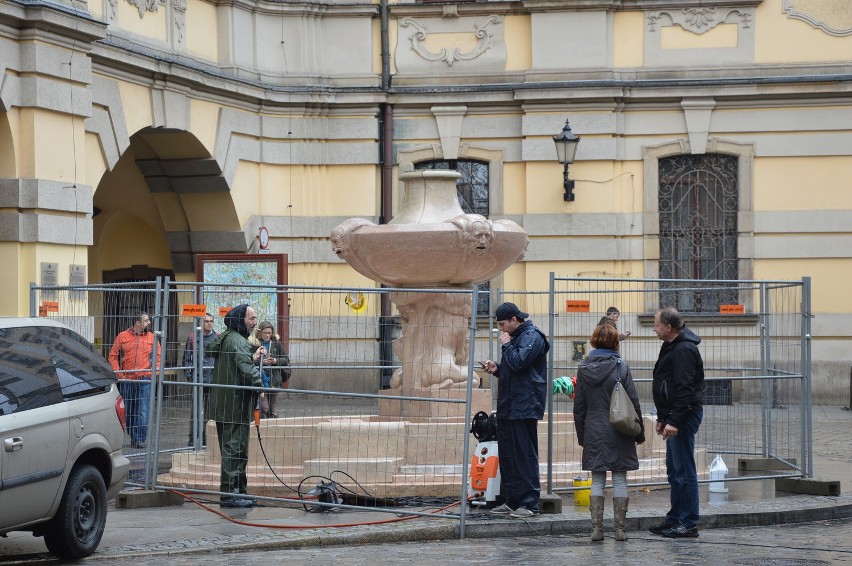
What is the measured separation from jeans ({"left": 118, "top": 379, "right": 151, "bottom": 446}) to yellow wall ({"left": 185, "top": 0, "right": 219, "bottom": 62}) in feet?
27.5

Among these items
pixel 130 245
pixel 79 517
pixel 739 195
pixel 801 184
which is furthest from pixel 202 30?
pixel 79 517

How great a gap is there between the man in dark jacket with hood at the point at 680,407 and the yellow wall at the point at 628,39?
492 inches

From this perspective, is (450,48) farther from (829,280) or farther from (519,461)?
(519,461)

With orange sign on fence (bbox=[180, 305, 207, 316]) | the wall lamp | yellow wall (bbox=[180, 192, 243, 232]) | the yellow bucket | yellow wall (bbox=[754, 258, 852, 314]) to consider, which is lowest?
the yellow bucket

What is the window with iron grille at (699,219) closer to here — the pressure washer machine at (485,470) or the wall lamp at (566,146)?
the wall lamp at (566,146)

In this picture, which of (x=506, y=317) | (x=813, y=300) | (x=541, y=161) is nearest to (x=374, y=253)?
(x=506, y=317)

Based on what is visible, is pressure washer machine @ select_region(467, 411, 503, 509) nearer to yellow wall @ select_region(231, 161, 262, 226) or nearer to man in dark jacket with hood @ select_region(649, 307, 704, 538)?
man in dark jacket with hood @ select_region(649, 307, 704, 538)

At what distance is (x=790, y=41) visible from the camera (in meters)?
23.2

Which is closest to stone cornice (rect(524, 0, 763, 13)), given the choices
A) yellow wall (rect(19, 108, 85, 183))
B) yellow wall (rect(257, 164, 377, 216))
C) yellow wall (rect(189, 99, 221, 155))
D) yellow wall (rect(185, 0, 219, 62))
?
yellow wall (rect(257, 164, 377, 216))

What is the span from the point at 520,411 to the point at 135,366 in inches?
164

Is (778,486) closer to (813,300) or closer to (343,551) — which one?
(343,551)

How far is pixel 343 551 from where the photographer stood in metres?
10.6

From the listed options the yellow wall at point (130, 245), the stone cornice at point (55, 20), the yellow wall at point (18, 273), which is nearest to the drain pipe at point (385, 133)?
the yellow wall at point (130, 245)

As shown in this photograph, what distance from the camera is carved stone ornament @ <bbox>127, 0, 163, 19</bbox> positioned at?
19834 mm
